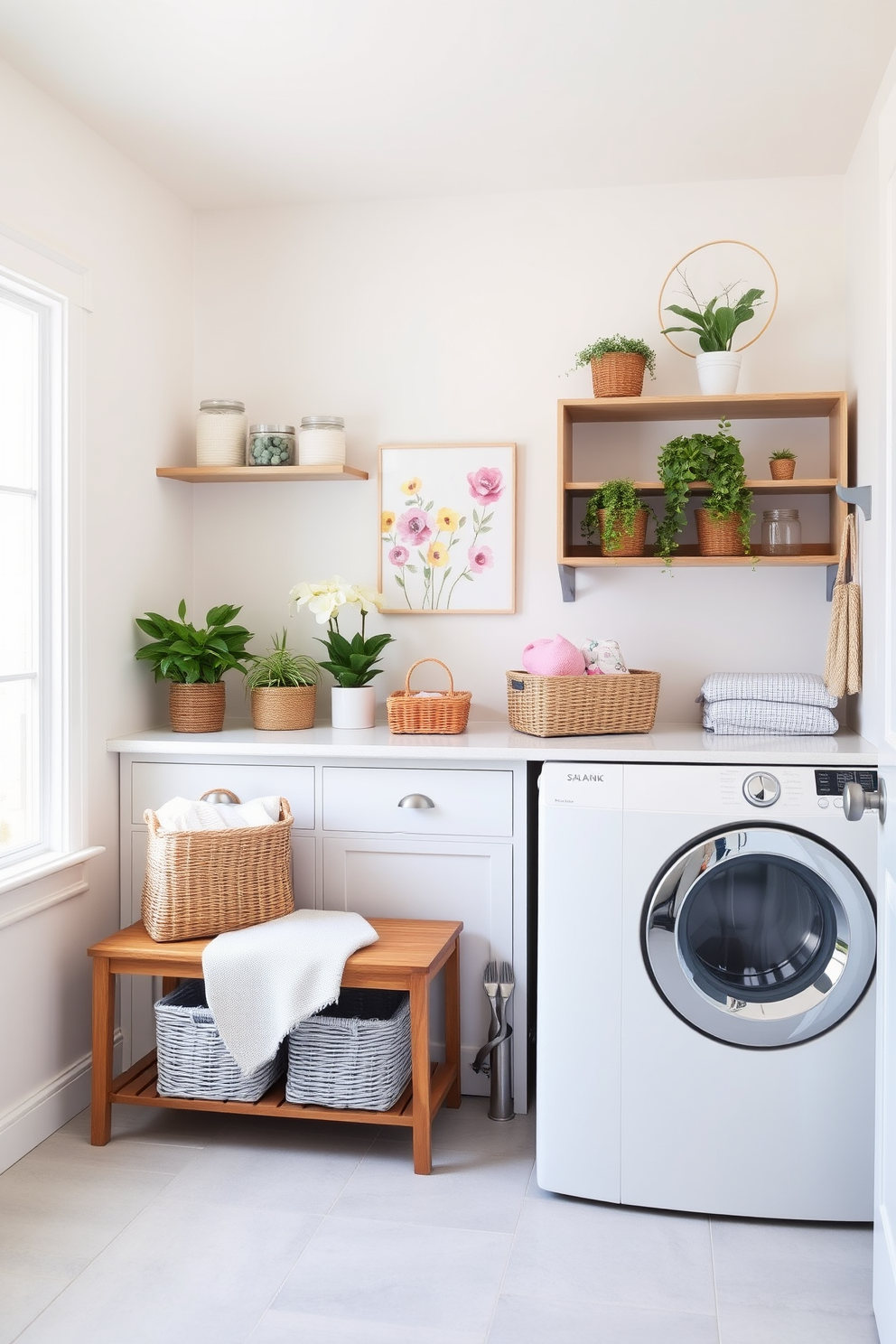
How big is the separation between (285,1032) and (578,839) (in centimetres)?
74

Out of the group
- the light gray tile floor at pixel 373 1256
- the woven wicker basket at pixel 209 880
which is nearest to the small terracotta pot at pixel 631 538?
the woven wicker basket at pixel 209 880

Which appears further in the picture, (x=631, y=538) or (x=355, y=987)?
(x=631, y=538)

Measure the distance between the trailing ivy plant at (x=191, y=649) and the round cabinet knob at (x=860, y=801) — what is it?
1.72m

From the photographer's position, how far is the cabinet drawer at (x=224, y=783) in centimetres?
271

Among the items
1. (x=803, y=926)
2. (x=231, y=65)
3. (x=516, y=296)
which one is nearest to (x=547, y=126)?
(x=516, y=296)

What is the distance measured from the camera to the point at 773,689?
2729mm

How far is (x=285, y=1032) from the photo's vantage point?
2303 mm

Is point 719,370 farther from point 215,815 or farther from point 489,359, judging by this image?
point 215,815

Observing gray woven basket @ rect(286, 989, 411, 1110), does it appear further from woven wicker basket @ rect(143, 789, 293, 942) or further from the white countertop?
the white countertop

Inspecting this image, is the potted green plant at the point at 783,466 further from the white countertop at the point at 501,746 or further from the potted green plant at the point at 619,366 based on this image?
the white countertop at the point at 501,746

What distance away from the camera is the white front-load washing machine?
7.04ft

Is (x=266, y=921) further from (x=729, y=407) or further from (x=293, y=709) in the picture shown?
(x=729, y=407)

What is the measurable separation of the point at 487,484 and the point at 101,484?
104 cm

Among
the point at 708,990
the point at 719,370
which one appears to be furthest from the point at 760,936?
the point at 719,370
